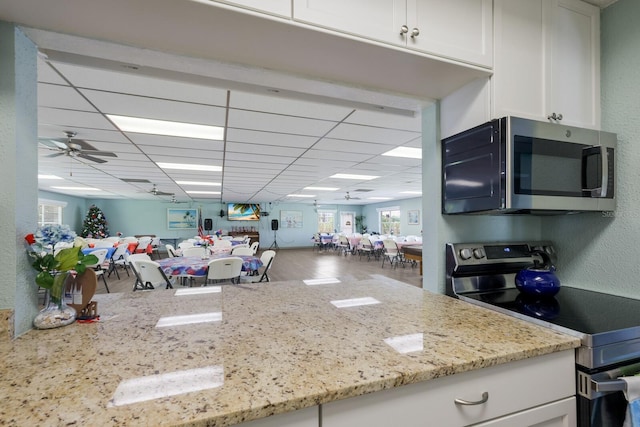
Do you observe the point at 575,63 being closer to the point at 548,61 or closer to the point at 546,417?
the point at 548,61

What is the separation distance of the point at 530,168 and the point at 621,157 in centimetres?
59

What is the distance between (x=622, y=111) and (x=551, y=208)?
65 cm

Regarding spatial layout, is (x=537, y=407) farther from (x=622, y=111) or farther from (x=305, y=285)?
(x=622, y=111)

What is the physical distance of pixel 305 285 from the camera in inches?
61.7

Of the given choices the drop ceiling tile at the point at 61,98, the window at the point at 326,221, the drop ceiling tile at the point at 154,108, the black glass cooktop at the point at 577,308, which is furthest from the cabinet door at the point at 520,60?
the window at the point at 326,221

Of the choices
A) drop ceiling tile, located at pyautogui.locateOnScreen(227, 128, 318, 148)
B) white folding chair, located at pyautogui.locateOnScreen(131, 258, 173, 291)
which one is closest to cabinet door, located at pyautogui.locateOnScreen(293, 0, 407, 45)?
drop ceiling tile, located at pyautogui.locateOnScreen(227, 128, 318, 148)

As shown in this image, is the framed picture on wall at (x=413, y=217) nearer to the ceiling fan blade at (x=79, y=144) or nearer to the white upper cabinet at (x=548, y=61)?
the white upper cabinet at (x=548, y=61)

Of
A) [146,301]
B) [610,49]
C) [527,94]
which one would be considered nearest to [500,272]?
[527,94]

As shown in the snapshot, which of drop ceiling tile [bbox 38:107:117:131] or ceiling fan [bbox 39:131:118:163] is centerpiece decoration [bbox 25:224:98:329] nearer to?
drop ceiling tile [bbox 38:107:117:131]

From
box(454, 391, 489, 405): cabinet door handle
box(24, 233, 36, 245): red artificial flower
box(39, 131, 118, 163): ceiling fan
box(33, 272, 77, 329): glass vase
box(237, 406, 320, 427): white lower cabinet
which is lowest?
box(454, 391, 489, 405): cabinet door handle

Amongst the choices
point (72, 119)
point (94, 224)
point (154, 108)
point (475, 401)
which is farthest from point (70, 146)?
point (94, 224)

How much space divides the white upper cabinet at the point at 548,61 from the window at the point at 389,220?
10.7 metres

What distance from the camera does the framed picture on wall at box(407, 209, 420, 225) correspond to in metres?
10.7

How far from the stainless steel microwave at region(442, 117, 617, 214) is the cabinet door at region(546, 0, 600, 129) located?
11 cm
